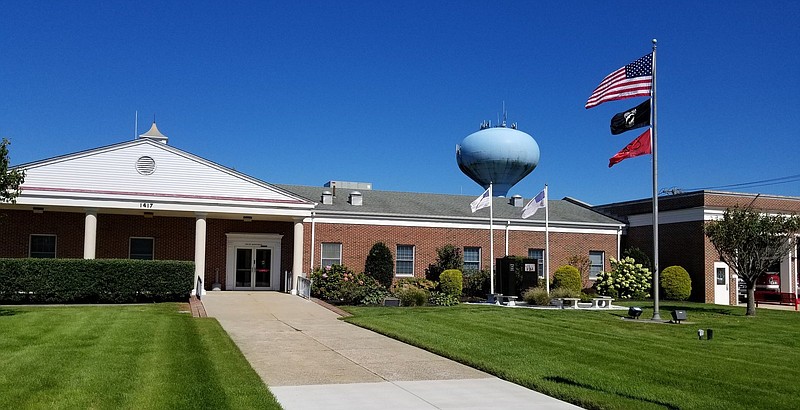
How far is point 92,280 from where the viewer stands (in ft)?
79.5

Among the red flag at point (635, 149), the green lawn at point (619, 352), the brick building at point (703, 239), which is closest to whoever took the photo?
the green lawn at point (619, 352)

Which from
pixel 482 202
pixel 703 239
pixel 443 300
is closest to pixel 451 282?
pixel 482 202

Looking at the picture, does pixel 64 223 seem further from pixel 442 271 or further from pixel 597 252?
pixel 597 252

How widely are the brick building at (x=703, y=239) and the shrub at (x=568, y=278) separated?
4760 mm

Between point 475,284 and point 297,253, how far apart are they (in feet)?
29.9

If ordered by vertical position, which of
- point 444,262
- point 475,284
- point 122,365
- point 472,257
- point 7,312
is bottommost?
point 122,365

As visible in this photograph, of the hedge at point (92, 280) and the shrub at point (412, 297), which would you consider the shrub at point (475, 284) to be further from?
the hedge at point (92, 280)

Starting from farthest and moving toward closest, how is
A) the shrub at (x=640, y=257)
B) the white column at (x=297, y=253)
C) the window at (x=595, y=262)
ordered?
the window at (x=595, y=262)
the shrub at (x=640, y=257)
the white column at (x=297, y=253)

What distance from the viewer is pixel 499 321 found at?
20438 mm

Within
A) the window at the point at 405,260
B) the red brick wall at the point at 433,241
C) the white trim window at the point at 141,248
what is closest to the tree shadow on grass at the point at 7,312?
the white trim window at the point at 141,248

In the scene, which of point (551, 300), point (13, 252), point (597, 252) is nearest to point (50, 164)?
point (13, 252)

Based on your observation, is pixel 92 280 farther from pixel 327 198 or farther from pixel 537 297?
pixel 537 297

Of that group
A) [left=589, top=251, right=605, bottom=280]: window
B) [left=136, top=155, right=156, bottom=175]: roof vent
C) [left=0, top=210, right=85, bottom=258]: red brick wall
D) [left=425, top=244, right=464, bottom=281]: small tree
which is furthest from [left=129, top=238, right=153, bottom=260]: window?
[left=589, top=251, right=605, bottom=280]: window

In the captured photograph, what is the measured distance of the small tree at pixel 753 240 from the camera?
77.8 feet
